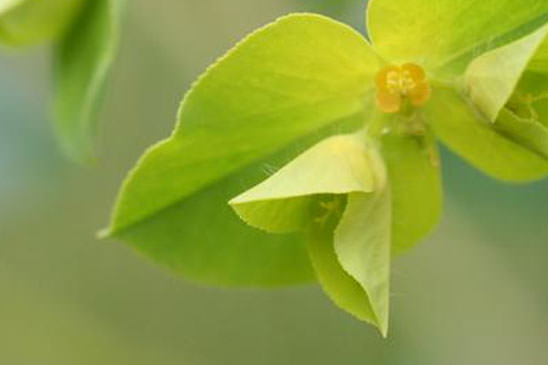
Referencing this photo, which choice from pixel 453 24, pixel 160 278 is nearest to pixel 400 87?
pixel 453 24

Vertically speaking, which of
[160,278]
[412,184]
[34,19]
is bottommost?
[160,278]

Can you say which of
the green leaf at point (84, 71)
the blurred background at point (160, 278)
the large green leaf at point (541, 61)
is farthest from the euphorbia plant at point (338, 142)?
the blurred background at point (160, 278)

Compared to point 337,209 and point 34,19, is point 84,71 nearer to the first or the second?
point 34,19

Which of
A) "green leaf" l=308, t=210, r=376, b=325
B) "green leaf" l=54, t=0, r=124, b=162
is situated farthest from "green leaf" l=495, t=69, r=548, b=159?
"green leaf" l=54, t=0, r=124, b=162

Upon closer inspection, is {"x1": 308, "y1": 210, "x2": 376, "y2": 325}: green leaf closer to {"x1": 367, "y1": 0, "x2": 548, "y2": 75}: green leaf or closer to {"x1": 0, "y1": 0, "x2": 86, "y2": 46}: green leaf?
{"x1": 367, "y1": 0, "x2": 548, "y2": 75}: green leaf

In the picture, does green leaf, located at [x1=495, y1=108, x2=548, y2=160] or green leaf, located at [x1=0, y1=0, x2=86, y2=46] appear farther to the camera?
green leaf, located at [x1=0, y1=0, x2=86, y2=46]

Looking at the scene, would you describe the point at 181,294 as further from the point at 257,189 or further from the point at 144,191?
the point at 257,189
